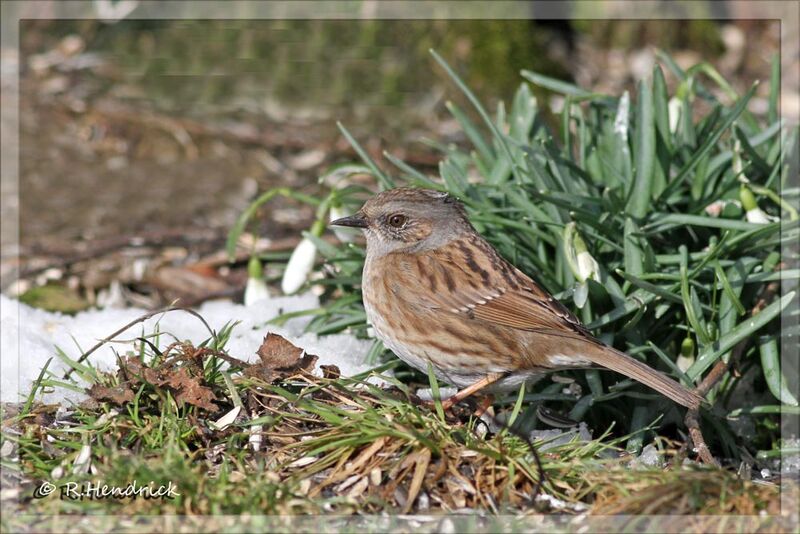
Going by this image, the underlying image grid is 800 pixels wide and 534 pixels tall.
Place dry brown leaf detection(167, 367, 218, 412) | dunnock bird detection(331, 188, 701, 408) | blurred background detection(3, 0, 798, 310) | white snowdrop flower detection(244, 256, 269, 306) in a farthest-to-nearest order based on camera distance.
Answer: blurred background detection(3, 0, 798, 310) → white snowdrop flower detection(244, 256, 269, 306) → dunnock bird detection(331, 188, 701, 408) → dry brown leaf detection(167, 367, 218, 412)

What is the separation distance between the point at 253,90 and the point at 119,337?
4794 millimetres

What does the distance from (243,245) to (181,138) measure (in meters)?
1.93

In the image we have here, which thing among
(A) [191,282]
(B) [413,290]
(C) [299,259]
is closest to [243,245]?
(A) [191,282]

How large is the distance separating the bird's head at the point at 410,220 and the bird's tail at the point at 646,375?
98 cm

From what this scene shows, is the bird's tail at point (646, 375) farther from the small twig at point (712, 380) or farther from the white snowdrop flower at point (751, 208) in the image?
the white snowdrop flower at point (751, 208)

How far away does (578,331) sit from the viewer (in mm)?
4375

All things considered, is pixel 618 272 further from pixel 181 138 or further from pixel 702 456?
pixel 181 138

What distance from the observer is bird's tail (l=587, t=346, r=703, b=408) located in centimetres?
411

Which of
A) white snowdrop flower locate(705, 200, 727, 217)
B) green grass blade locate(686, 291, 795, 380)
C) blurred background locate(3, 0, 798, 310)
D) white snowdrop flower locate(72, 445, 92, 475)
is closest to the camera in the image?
white snowdrop flower locate(72, 445, 92, 475)

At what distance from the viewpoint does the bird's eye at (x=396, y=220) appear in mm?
4867

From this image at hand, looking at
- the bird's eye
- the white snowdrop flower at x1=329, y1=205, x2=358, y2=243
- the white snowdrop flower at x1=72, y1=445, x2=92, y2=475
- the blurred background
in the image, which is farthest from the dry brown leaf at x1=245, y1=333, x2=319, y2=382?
the blurred background

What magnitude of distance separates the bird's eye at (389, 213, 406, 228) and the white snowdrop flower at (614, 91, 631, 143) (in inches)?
53.6

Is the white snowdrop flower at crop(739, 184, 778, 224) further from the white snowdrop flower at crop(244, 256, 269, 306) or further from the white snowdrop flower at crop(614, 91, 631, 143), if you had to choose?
the white snowdrop flower at crop(244, 256, 269, 306)

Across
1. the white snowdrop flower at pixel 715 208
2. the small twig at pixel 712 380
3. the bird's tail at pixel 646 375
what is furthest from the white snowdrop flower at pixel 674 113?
the bird's tail at pixel 646 375
